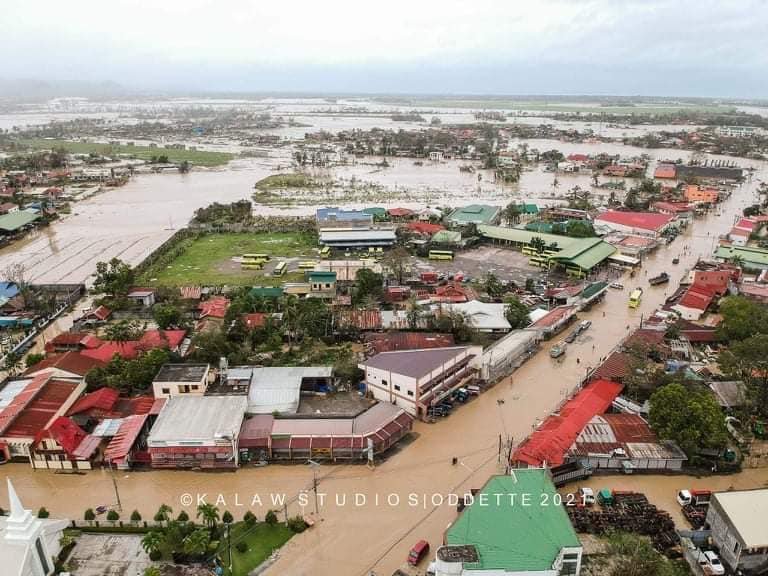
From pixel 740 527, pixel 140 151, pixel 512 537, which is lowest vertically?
pixel 140 151

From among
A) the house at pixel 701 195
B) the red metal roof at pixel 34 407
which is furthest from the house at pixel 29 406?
the house at pixel 701 195

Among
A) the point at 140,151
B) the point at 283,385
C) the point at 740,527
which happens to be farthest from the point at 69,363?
the point at 140,151

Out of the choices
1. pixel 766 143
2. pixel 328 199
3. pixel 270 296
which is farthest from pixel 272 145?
pixel 766 143

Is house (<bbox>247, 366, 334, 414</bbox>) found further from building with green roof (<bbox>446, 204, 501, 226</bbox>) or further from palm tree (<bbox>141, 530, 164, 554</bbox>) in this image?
building with green roof (<bbox>446, 204, 501, 226</bbox>)

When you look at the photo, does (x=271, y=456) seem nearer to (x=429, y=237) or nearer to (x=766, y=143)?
(x=429, y=237)

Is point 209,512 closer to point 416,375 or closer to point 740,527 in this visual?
point 416,375

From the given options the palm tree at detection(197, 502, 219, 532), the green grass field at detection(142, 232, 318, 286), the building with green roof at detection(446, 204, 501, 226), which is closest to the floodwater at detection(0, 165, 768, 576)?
the palm tree at detection(197, 502, 219, 532)

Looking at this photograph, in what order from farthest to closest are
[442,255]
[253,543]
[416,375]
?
[442,255] → [416,375] → [253,543]
